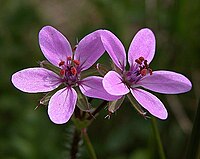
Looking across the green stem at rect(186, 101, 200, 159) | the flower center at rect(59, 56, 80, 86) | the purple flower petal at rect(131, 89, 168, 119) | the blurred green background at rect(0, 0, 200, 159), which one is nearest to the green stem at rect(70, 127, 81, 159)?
the flower center at rect(59, 56, 80, 86)

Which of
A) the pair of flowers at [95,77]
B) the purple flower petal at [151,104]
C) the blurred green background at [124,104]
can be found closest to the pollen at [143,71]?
the pair of flowers at [95,77]

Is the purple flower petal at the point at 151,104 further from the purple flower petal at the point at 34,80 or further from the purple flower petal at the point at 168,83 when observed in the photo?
the purple flower petal at the point at 34,80

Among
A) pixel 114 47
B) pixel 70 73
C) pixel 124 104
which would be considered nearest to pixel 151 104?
pixel 114 47

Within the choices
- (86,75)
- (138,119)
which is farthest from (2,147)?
(86,75)

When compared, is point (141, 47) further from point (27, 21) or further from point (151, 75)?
point (27, 21)

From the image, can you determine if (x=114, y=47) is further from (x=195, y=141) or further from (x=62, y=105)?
(x=195, y=141)
